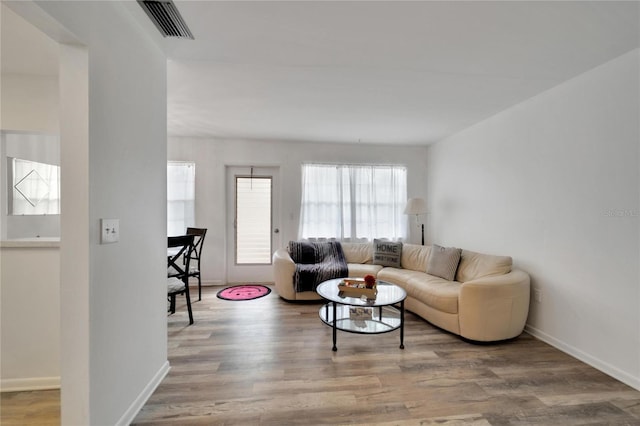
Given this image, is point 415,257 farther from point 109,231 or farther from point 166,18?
point 166,18

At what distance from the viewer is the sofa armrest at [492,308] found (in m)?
2.36

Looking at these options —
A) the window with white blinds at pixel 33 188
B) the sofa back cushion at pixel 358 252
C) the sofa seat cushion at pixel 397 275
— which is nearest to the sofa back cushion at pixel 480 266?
the sofa seat cushion at pixel 397 275

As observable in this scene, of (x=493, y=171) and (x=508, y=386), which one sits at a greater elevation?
(x=493, y=171)

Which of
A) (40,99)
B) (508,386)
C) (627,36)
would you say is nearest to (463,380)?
(508,386)

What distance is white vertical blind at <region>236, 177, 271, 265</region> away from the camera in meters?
4.32

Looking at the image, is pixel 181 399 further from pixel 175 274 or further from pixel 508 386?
pixel 508 386

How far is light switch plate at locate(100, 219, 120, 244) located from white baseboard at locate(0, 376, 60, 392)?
1319 millimetres

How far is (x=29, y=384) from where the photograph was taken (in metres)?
1.76

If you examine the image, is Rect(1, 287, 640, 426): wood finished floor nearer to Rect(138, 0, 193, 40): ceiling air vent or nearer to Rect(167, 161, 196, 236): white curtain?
Rect(167, 161, 196, 236): white curtain

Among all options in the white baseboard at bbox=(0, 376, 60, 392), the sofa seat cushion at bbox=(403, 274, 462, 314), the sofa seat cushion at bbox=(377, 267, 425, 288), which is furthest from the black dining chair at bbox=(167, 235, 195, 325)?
the sofa seat cushion at bbox=(403, 274, 462, 314)

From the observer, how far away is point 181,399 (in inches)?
66.6

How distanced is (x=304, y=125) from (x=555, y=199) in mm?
2896

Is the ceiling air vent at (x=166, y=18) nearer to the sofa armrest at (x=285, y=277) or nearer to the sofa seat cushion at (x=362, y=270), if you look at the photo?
the sofa armrest at (x=285, y=277)

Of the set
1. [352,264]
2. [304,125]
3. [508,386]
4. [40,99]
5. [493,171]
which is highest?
[304,125]
